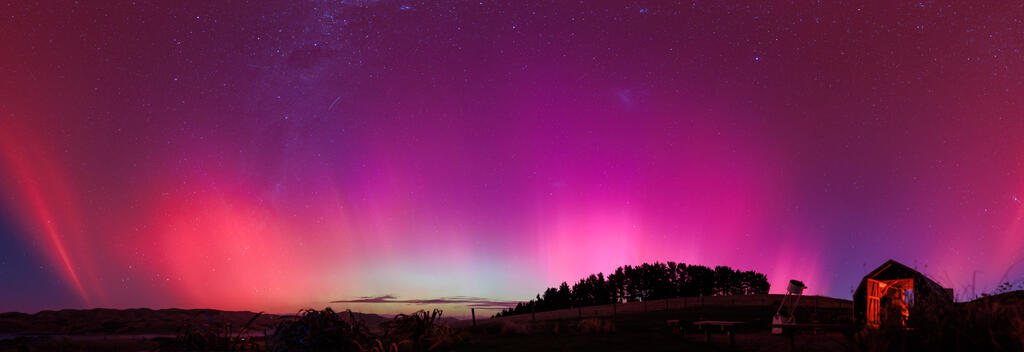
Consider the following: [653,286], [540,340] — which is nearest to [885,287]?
[540,340]

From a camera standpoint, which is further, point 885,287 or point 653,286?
point 653,286

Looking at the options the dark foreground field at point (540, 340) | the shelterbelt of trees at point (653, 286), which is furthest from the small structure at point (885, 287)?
the shelterbelt of trees at point (653, 286)

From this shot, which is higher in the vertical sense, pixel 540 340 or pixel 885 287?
pixel 885 287

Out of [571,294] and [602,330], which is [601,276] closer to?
[571,294]

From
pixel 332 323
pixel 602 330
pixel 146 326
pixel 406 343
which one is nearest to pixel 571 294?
pixel 146 326

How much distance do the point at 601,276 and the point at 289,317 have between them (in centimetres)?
11635

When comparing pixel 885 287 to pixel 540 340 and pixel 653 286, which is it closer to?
pixel 540 340

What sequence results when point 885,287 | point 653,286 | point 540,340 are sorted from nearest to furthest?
point 540,340 < point 885,287 < point 653,286

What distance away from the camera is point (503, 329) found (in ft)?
104

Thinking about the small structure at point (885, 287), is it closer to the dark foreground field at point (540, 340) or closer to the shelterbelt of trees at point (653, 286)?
the dark foreground field at point (540, 340)

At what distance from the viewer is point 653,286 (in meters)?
117

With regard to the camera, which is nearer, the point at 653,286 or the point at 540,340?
the point at 540,340

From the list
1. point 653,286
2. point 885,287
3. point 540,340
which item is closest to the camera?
point 540,340

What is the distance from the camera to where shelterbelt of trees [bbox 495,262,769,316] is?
4584 inches
